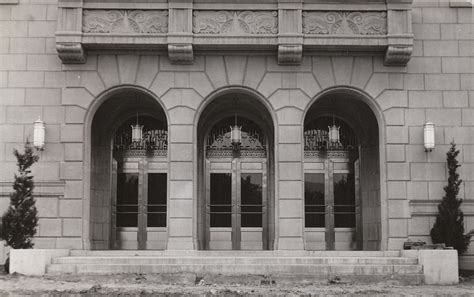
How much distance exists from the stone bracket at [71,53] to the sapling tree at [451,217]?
34.2ft

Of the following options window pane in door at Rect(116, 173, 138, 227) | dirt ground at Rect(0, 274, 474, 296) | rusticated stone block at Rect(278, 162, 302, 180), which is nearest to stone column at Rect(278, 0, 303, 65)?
rusticated stone block at Rect(278, 162, 302, 180)

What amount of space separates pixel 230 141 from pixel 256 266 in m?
6.78

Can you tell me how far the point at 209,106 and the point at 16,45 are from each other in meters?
5.82

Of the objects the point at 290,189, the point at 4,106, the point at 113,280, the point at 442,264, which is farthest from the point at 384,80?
the point at 4,106

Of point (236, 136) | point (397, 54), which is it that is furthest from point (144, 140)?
point (397, 54)

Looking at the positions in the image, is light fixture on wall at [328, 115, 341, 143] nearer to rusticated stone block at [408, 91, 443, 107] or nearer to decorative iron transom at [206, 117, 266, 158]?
decorative iron transom at [206, 117, 266, 158]

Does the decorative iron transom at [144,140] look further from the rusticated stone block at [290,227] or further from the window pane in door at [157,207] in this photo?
the rusticated stone block at [290,227]

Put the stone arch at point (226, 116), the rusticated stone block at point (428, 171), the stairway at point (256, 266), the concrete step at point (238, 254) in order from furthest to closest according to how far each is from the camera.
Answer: the stone arch at point (226, 116) < the rusticated stone block at point (428, 171) < the concrete step at point (238, 254) < the stairway at point (256, 266)

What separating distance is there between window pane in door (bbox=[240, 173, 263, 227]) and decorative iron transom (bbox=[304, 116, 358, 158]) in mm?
1876

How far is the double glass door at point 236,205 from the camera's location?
820 inches

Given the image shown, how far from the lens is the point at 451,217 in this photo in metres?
17.7

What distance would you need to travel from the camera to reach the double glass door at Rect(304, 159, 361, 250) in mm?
20859

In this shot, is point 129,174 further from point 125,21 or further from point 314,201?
point 314,201

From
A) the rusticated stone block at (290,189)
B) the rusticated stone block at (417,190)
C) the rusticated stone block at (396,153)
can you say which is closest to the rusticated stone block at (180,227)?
the rusticated stone block at (290,189)
